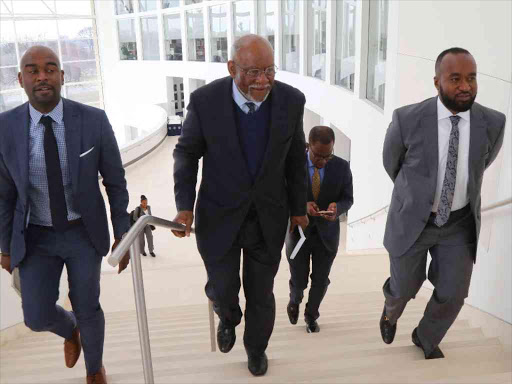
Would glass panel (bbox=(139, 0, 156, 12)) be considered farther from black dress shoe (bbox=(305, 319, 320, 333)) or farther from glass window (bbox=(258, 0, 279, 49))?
black dress shoe (bbox=(305, 319, 320, 333))

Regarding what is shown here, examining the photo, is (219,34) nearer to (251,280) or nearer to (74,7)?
(74,7)

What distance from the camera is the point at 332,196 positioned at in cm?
344

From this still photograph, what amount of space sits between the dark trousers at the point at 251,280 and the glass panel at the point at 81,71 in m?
23.4

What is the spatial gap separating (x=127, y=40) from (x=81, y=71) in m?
2.51

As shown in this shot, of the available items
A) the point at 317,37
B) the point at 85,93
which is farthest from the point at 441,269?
the point at 85,93

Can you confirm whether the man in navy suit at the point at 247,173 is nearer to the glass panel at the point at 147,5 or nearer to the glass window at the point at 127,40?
the glass panel at the point at 147,5

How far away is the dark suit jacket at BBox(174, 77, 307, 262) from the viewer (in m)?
2.35

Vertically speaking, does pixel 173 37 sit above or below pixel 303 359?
above

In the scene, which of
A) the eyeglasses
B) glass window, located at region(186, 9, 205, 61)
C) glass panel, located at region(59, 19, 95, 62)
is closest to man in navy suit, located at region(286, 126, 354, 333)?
the eyeglasses

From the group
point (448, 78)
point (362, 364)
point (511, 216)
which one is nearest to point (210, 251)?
point (362, 364)

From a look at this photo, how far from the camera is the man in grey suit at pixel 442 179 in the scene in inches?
98.2

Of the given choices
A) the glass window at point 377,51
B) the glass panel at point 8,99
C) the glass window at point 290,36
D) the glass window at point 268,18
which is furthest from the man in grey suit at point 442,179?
the glass panel at point 8,99

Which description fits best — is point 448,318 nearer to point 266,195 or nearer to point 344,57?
point 266,195

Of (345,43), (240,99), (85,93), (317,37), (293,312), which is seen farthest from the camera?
(85,93)
